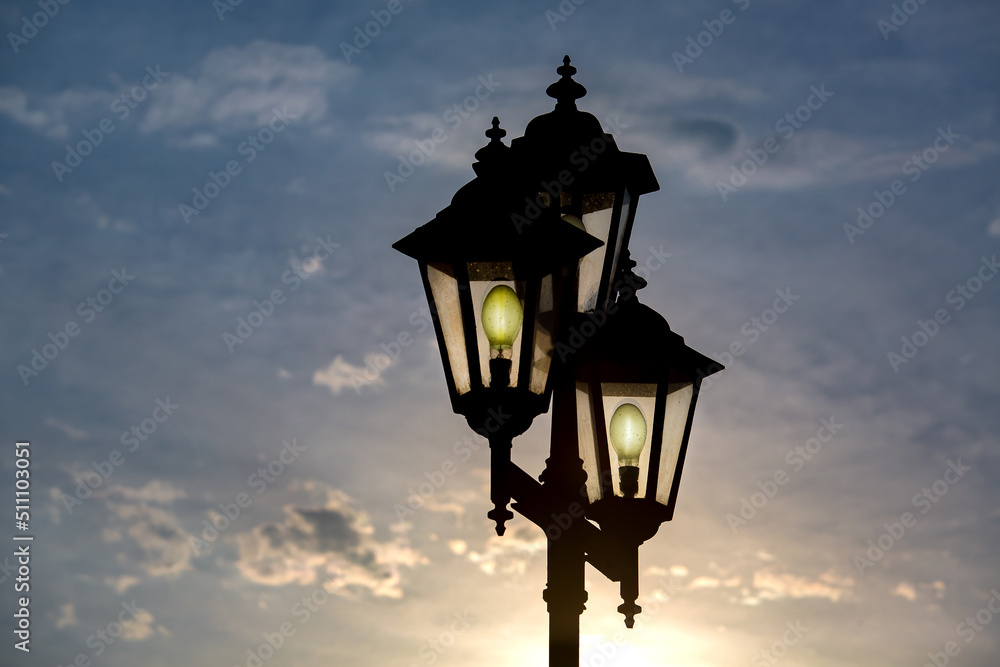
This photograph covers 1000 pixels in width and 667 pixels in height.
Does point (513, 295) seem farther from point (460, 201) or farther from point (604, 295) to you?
point (604, 295)

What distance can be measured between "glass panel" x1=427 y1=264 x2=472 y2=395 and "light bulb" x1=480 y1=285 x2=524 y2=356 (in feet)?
0.51

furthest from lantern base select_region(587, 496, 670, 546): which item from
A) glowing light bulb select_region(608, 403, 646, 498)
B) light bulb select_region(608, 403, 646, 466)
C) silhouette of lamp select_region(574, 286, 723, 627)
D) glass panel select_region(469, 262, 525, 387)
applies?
glass panel select_region(469, 262, 525, 387)

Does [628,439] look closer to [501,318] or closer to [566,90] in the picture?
[501,318]

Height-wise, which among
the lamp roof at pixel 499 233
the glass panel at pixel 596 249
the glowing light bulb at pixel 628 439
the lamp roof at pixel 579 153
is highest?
the lamp roof at pixel 579 153

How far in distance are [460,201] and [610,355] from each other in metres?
1.51

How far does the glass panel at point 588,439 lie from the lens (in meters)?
6.61

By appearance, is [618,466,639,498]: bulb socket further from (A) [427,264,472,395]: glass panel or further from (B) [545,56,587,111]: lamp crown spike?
(B) [545,56,587,111]: lamp crown spike

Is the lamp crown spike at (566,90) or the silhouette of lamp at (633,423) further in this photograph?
the lamp crown spike at (566,90)

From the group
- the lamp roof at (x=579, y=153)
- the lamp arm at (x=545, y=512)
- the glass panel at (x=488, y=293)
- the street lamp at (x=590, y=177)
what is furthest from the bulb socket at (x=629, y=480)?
the lamp roof at (x=579, y=153)

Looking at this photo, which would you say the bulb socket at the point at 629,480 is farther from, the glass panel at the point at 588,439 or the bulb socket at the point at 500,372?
the bulb socket at the point at 500,372

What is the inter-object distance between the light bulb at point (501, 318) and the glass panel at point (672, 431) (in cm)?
148

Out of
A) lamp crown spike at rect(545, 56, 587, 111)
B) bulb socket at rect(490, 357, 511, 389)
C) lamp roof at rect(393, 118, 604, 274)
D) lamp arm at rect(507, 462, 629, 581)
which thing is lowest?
lamp arm at rect(507, 462, 629, 581)

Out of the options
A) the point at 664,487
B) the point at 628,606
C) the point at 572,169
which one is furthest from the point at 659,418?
the point at 572,169

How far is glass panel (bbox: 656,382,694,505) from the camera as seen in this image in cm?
659
